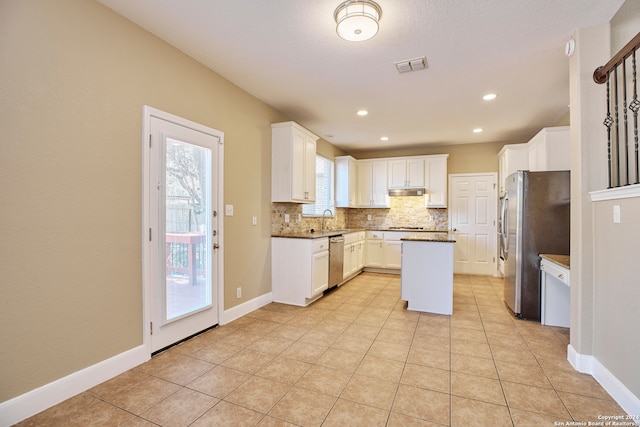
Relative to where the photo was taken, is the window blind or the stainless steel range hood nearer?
the window blind

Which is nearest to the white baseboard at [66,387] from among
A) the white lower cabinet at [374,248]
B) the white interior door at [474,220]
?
the white lower cabinet at [374,248]

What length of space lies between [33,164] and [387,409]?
105 inches

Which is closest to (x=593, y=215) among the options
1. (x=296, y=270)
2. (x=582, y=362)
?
(x=582, y=362)

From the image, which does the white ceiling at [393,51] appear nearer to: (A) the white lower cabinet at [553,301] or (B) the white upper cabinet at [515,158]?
(B) the white upper cabinet at [515,158]

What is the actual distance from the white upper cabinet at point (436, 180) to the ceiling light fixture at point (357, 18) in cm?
437

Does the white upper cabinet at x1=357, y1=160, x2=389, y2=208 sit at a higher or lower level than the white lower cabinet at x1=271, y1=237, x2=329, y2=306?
higher

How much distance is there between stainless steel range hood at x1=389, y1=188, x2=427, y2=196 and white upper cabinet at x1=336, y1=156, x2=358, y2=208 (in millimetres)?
895

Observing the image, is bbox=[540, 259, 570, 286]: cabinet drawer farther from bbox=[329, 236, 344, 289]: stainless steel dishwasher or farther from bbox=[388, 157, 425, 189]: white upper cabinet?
bbox=[388, 157, 425, 189]: white upper cabinet

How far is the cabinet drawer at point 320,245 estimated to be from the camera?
160 inches

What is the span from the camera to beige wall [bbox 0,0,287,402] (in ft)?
5.67

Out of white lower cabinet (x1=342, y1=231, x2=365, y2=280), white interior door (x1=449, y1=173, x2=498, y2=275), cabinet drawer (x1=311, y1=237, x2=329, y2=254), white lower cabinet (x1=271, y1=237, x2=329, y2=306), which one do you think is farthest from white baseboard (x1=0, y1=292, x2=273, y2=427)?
white interior door (x1=449, y1=173, x2=498, y2=275)

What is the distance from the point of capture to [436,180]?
20.0 ft

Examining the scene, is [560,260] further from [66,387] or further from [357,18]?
[66,387]

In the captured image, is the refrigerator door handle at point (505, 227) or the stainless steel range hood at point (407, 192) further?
the stainless steel range hood at point (407, 192)
